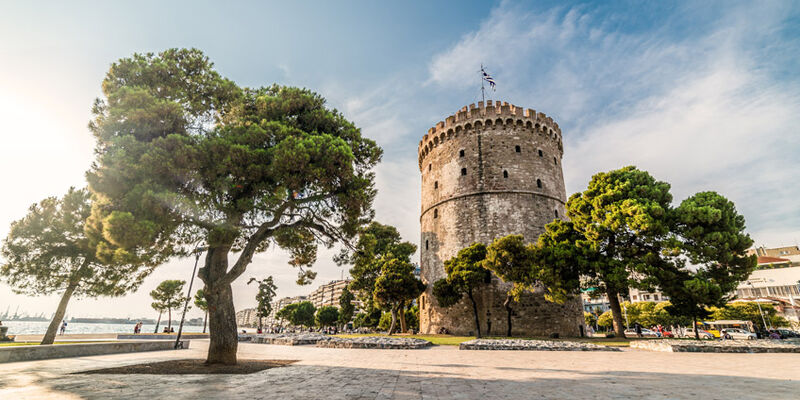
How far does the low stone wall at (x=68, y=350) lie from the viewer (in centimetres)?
1041

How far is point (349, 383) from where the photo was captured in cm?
655

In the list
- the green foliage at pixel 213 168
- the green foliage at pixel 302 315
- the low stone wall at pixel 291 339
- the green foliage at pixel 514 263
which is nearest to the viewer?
the green foliage at pixel 213 168

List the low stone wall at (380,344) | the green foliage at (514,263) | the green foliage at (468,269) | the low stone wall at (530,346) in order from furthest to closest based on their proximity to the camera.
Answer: the green foliage at (468,269)
the green foliage at (514,263)
the low stone wall at (380,344)
the low stone wall at (530,346)

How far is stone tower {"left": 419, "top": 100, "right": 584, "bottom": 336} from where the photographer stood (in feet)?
82.9

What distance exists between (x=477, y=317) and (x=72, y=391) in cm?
2187

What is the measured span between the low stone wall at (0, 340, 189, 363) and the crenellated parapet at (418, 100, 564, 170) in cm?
2646

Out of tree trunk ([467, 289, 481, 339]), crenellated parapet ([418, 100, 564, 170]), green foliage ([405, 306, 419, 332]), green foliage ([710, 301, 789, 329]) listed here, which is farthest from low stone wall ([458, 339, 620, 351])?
green foliage ([710, 301, 789, 329])

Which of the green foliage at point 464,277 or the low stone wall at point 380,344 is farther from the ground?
the green foliage at point 464,277

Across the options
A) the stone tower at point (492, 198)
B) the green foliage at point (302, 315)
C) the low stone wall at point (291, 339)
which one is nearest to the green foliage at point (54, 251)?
the low stone wall at point (291, 339)

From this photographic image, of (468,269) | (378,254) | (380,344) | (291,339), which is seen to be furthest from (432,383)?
(378,254)

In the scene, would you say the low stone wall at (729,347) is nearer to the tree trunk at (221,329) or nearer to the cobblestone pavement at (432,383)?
the cobblestone pavement at (432,383)

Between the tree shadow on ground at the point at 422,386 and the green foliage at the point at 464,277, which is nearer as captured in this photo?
the tree shadow on ground at the point at 422,386

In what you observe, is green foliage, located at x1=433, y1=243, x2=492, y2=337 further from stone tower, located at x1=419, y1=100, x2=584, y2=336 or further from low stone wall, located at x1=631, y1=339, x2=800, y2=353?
low stone wall, located at x1=631, y1=339, x2=800, y2=353

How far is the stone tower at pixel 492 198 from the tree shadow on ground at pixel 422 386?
18371 millimetres
